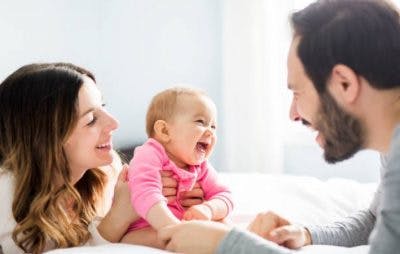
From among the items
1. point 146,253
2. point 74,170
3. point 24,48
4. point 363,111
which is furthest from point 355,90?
point 24,48

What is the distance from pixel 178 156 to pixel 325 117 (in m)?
0.46

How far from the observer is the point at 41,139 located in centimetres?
157

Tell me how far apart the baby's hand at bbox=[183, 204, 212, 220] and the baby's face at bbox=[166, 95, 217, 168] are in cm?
14

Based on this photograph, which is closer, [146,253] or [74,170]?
[146,253]

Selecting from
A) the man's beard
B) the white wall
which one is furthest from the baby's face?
the white wall

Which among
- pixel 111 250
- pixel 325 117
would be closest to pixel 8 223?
pixel 111 250

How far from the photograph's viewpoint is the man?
48.8 inches

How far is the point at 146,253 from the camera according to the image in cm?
129

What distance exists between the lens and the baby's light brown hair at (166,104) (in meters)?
1.64

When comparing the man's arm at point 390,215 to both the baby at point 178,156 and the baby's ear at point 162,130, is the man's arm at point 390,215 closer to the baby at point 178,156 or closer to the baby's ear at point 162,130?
the baby at point 178,156

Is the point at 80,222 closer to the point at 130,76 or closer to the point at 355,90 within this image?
the point at 355,90

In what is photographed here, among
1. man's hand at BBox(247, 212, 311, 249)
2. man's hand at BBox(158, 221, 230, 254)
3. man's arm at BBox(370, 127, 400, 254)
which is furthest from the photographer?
man's hand at BBox(247, 212, 311, 249)

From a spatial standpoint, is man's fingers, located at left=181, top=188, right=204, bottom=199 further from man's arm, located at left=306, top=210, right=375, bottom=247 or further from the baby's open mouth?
man's arm, located at left=306, top=210, right=375, bottom=247

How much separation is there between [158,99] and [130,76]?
5.44 ft
